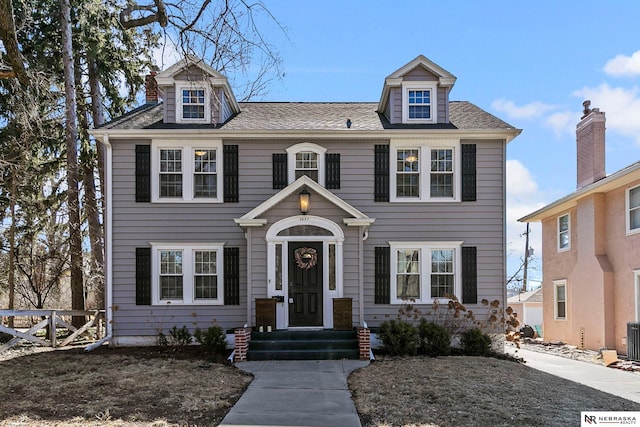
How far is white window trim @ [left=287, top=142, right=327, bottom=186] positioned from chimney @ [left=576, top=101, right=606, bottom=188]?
347 inches

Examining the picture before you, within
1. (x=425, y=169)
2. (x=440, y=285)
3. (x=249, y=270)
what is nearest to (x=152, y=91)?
(x=249, y=270)

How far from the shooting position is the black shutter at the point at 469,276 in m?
A: 12.5

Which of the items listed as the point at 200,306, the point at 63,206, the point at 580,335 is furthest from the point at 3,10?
the point at 580,335

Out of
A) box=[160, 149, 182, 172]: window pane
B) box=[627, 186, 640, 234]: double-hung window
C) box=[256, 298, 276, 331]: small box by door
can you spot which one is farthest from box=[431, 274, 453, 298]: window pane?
box=[160, 149, 182, 172]: window pane

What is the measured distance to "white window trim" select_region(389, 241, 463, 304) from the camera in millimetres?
12539

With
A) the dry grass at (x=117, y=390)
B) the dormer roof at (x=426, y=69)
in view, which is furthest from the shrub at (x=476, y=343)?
the dormer roof at (x=426, y=69)

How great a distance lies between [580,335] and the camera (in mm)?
15625

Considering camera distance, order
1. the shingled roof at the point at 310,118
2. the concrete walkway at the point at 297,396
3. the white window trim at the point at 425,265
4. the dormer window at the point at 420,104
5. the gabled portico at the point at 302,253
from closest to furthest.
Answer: the concrete walkway at the point at 297,396
the gabled portico at the point at 302,253
the white window trim at the point at 425,265
the shingled roof at the point at 310,118
the dormer window at the point at 420,104

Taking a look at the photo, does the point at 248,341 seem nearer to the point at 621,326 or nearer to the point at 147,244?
the point at 147,244

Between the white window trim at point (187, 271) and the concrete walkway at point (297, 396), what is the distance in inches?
111

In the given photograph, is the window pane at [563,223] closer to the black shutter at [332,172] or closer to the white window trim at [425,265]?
the white window trim at [425,265]

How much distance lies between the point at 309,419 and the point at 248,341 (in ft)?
15.4

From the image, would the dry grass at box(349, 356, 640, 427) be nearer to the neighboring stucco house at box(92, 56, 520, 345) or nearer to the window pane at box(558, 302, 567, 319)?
the neighboring stucco house at box(92, 56, 520, 345)

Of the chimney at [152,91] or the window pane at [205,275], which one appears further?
the chimney at [152,91]
